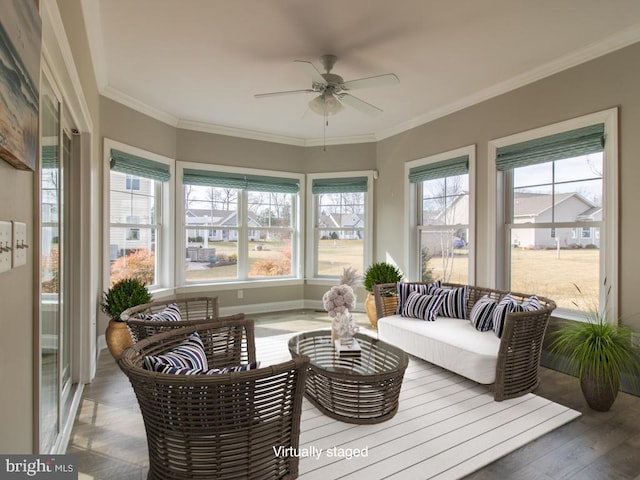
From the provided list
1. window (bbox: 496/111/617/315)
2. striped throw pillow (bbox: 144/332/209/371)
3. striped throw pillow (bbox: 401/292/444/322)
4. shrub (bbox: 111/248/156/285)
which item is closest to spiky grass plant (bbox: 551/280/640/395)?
window (bbox: 496/111/617/315)

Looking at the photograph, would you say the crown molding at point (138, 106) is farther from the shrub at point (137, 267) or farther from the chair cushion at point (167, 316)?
the chair cushion at point (167, 316)

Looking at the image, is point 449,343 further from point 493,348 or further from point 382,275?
point 382,275

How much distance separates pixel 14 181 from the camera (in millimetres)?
1108

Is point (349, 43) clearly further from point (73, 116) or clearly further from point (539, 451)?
point (539, 451)

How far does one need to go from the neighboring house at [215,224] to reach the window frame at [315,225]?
34.4 inches

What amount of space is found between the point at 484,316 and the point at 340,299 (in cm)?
133

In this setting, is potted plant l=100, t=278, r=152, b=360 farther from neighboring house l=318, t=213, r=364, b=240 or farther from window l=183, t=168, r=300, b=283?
neighboring house l=318, t=213, r=364, b=240

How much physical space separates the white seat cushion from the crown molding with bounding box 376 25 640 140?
2419 mm

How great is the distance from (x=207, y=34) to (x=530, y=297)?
11.3 feet

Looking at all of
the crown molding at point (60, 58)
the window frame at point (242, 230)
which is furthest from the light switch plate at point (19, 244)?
the window frame at point (242, 230)

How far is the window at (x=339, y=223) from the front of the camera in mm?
5504

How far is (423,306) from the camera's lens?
3.54 metres

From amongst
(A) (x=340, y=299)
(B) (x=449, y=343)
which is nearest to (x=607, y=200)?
(B) (x=449, y=343)

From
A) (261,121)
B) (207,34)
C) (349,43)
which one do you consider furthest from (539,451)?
(261,121)
